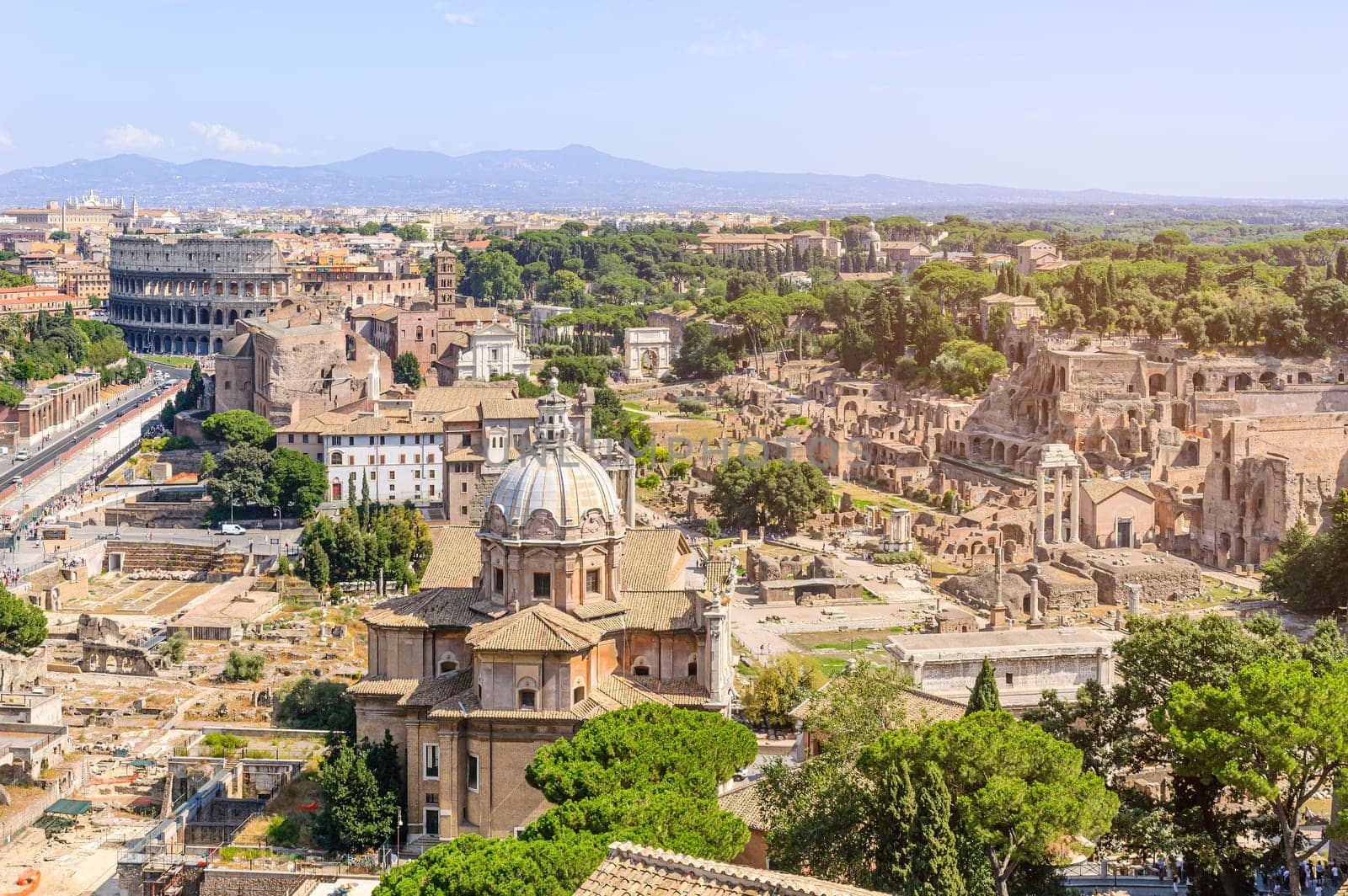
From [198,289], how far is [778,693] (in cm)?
10499

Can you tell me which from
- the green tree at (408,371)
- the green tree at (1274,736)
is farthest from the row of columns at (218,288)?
the green tree at (1274,736)

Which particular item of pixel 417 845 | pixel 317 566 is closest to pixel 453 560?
pixel 417 845

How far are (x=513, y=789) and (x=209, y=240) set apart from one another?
4410 inches

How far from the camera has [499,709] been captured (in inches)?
1304

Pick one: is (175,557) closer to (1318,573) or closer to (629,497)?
(629,497)

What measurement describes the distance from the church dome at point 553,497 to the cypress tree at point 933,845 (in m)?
11.9

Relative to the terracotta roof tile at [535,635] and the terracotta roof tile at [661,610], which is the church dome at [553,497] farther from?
the terracotta roof tile at [535,635]

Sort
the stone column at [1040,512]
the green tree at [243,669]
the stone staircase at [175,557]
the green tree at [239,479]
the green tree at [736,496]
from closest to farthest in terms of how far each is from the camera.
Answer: the green tree at [243,669], the stone staircase at [175,557], the stone column at [1040,512], the green tree at [736,496], the green tree at [239,479]

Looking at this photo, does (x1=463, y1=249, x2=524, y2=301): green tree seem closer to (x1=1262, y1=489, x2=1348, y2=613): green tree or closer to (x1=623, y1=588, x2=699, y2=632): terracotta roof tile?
(x1=1262, y1=489, x2=1348, y2=613): green tree

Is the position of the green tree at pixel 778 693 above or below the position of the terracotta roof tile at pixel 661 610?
below

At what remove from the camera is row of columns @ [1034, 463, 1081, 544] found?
64.3m

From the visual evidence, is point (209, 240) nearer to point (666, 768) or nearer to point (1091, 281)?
point (1091, 281)

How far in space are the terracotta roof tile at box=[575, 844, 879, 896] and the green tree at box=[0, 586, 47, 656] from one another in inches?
1328

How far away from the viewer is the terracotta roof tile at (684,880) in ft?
63.9
